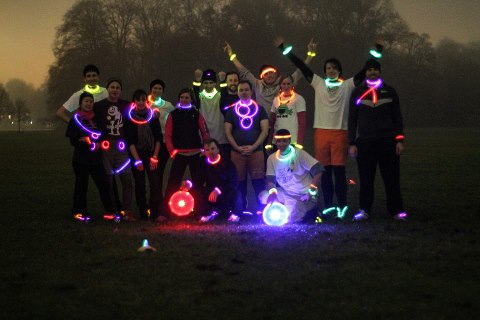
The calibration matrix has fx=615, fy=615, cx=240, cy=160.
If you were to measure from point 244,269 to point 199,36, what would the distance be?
1804 inches

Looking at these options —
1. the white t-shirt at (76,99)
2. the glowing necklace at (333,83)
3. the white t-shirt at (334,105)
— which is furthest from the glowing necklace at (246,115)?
the white t-shirt at (76,99)

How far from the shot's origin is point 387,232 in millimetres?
7836

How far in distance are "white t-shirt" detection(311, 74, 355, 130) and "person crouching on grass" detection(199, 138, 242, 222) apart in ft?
5.16

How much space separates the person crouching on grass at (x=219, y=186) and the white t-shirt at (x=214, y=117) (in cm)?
48

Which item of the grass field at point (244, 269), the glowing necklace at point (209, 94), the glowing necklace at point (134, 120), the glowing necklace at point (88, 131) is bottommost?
the grass field at point (244, 269)

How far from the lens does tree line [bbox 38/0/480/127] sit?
49594 mm

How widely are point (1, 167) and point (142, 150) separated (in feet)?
41.8

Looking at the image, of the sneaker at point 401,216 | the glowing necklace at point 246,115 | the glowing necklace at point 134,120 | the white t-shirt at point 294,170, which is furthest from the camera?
the glowing necklace at point 246,115

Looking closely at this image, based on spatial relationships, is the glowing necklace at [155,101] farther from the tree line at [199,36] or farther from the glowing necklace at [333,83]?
the tree line at [199,36]

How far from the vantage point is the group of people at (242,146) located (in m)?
8.92

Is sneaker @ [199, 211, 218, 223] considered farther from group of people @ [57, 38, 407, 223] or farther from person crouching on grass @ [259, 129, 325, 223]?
person crouching on grass @ [259, 129, 325, 223]

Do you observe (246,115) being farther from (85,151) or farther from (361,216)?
(85,151)

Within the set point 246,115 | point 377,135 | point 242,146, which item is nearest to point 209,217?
point 242,146

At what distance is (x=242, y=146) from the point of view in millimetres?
9430
